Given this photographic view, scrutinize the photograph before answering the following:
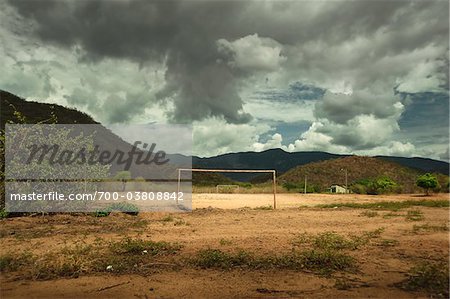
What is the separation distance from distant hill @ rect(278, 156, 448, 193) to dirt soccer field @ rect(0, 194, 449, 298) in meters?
54.8

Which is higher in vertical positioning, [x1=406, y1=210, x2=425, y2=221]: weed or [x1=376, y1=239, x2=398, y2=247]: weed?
[x1=406, y1=210, x2=425, y2=221]: weed

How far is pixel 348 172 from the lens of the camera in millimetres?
69875

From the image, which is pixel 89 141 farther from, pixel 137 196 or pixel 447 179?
pixel 447 179

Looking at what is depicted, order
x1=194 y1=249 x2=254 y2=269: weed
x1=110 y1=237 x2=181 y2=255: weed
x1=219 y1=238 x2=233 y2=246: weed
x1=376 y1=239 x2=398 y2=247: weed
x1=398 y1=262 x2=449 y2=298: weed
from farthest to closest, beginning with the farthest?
x1=219 y1=238 x2=233 y2=246: weed → x1=376 y1=239 x2=398 y2=247: weed → x1=110 y1=237 x2=181 y2=255: weed → x1=194 y1=249 x2=254 y2=269: weed → x1=398 y1=262 x2=449 y2=298: weed

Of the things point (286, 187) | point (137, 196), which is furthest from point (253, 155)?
point (137, 196)

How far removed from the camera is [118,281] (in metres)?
5.91

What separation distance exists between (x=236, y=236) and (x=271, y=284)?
4.04 meters

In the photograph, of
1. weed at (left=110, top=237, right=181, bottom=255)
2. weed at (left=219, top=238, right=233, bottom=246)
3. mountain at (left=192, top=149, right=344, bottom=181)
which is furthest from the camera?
mountain at (left=192, top=149, right=344, bottom=181)

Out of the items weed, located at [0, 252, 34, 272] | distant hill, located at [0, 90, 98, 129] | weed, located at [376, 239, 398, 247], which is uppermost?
distant hill, located at [0, 90, 98, 129]

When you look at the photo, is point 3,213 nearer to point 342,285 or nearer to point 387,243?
point 342,285

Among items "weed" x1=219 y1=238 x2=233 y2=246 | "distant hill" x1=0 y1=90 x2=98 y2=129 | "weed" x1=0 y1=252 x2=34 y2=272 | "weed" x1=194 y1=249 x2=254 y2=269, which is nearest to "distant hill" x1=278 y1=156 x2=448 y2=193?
"distant hill" x1=0 y1=90 x2=98 y2=129

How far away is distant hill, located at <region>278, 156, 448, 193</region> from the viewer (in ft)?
213

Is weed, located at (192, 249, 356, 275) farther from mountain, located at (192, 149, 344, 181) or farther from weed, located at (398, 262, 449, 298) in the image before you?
mountain, located at (192, 149, 344, 181)

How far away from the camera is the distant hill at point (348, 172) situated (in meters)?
65.1
